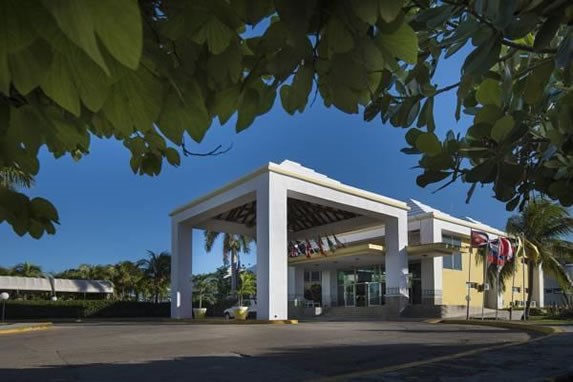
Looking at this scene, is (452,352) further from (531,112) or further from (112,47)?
(112,47)

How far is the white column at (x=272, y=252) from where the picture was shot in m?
28.0

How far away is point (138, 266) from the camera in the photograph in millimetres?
63656

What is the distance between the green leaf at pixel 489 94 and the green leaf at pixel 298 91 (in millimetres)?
1127

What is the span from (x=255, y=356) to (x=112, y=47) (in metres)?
11.2

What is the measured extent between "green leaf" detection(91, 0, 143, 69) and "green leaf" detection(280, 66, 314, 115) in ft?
3.68

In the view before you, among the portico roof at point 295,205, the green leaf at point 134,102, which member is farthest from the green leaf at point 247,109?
the portico roof at point 295,205

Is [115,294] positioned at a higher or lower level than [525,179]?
lower

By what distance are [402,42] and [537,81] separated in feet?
4.68

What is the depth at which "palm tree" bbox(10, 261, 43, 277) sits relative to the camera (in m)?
66.8

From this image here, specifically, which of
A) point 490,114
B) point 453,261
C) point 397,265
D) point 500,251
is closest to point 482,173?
point 490,114

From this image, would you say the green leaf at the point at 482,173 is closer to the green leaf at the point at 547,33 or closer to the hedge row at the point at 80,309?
the green leaf at the point at 547,33

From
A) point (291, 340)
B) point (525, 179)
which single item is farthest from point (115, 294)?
point (525, 179)

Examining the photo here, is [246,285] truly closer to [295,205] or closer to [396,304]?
[295,205]

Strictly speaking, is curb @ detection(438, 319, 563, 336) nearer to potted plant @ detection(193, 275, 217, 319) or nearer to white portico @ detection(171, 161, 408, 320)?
white portico @ detection(171, 161, 408, 320)
